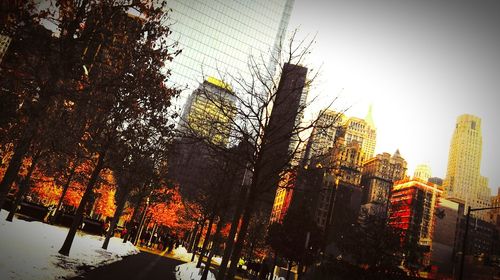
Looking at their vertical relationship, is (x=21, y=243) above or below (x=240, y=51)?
below

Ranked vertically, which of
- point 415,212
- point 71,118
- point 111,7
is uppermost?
point 415,212

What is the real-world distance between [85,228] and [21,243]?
1867 cm

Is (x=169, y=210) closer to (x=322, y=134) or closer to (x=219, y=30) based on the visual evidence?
(x=322, y=134)

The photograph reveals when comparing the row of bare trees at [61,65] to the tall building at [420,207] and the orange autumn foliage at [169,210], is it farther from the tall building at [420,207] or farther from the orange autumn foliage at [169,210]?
the tall building at [420,207]

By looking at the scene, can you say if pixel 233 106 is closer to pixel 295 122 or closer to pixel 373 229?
pixel 295 122

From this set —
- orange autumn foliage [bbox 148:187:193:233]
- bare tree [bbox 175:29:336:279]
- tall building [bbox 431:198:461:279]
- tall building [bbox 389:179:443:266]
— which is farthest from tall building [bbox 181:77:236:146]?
tall building [bbox 389:179:443:266]

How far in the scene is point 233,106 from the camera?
13.3 m

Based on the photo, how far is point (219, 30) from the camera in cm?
11244

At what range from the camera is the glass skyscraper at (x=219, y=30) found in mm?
108556

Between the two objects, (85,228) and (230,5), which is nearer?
(85,228)

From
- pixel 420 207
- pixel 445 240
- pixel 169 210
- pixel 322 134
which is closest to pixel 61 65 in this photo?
pixel 322 134

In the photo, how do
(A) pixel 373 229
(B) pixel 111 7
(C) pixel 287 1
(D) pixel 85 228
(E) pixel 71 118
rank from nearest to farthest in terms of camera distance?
(E) pixel 71 118, (B) pixel 111 7, (A) pixel 373 229, (D) pixel 85 228, (C) pixel 287 1

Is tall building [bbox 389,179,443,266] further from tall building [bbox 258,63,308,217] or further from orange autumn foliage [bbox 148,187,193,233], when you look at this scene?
tall building [bbox 258,63,308,217]

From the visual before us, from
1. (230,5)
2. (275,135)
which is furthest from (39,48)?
(230,5)
